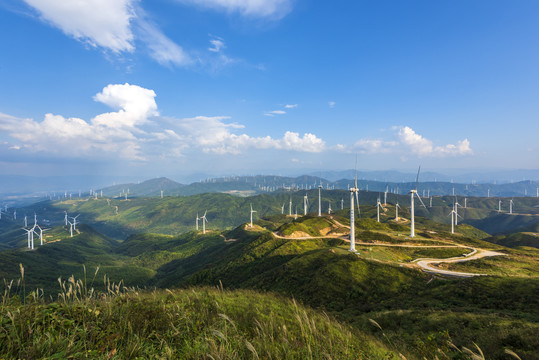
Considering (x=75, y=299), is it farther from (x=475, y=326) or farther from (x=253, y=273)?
(x=253, y=273)

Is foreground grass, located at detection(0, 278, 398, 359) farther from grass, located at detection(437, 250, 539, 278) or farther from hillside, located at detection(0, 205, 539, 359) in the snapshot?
grass, located at detection(437, 250, 539, 278)

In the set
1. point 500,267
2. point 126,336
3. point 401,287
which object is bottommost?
point 500,267

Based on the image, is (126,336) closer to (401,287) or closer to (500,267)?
(401,287)

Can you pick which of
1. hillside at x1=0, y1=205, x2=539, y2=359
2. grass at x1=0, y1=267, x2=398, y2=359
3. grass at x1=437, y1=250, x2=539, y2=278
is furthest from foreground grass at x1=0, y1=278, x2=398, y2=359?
grass at x1=437, y1=250, x2=539, y2=278

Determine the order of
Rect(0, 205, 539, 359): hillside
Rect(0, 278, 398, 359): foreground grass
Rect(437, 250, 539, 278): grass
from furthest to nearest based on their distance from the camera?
Rect(437, 250, 539, 278): grass → Rect(0, 205, 539, 359): hillside → Rect(0, 278, 398, 359): foreground grass

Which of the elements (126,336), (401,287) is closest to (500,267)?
(401,287)

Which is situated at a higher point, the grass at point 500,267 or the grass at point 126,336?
the grass at point 126,336

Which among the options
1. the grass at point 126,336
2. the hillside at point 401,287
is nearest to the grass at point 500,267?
the hillside at point 401,287

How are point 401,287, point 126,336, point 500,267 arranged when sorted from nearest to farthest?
point 126,336
point 401,287
point 500,267

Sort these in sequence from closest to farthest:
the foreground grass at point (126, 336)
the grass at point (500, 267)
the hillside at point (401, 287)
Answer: the foreground grass at point (126, 336)
the hillside at point (401, 287)
the grass at point (500, 267)

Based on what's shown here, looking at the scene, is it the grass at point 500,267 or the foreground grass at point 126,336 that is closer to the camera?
the foreground grass at point 126,336

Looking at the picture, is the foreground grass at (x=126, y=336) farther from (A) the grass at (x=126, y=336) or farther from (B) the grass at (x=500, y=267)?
(B) the grass at (x=500, y=267)
